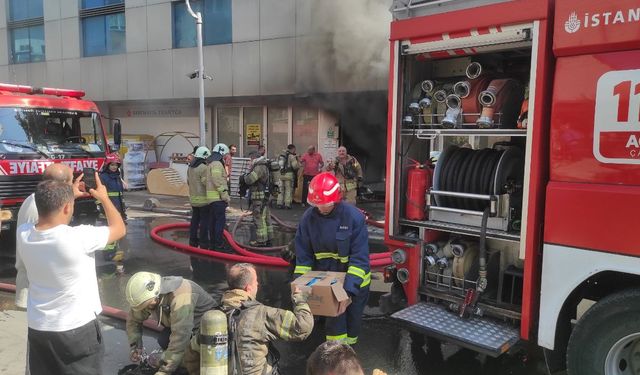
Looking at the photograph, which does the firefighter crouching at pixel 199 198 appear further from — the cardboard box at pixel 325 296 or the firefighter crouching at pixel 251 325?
the firefighter crouching at pixel 251 325

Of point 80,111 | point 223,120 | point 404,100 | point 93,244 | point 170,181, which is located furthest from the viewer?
point 223,120

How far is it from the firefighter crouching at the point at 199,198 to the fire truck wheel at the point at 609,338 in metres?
5.58

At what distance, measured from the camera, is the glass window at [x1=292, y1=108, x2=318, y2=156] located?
1509 centimetres

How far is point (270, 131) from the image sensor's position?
52.5 ft

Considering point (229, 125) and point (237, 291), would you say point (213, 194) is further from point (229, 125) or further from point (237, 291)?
point (229, 125)

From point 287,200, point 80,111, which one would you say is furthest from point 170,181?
point 80,111

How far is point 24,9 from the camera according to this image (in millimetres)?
21500

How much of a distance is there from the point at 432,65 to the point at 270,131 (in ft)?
39.0

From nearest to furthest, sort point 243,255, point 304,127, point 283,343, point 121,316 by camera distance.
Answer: point 283,343 → point 121,316 → point 243,255 → point 304,127

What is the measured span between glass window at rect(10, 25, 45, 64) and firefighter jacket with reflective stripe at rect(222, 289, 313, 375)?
72.6 feet

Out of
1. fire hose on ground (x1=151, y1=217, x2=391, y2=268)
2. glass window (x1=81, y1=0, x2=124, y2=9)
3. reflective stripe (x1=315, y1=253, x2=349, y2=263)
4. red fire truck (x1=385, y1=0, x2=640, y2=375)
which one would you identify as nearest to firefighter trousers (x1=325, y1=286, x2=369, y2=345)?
reflective stripe (x1=315, y1=253, x2=349, y2=263)

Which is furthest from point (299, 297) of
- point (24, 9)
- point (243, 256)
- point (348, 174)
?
point (24, 9)

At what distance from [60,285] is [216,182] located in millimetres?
4984

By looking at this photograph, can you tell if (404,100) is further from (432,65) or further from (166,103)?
(166,103)
